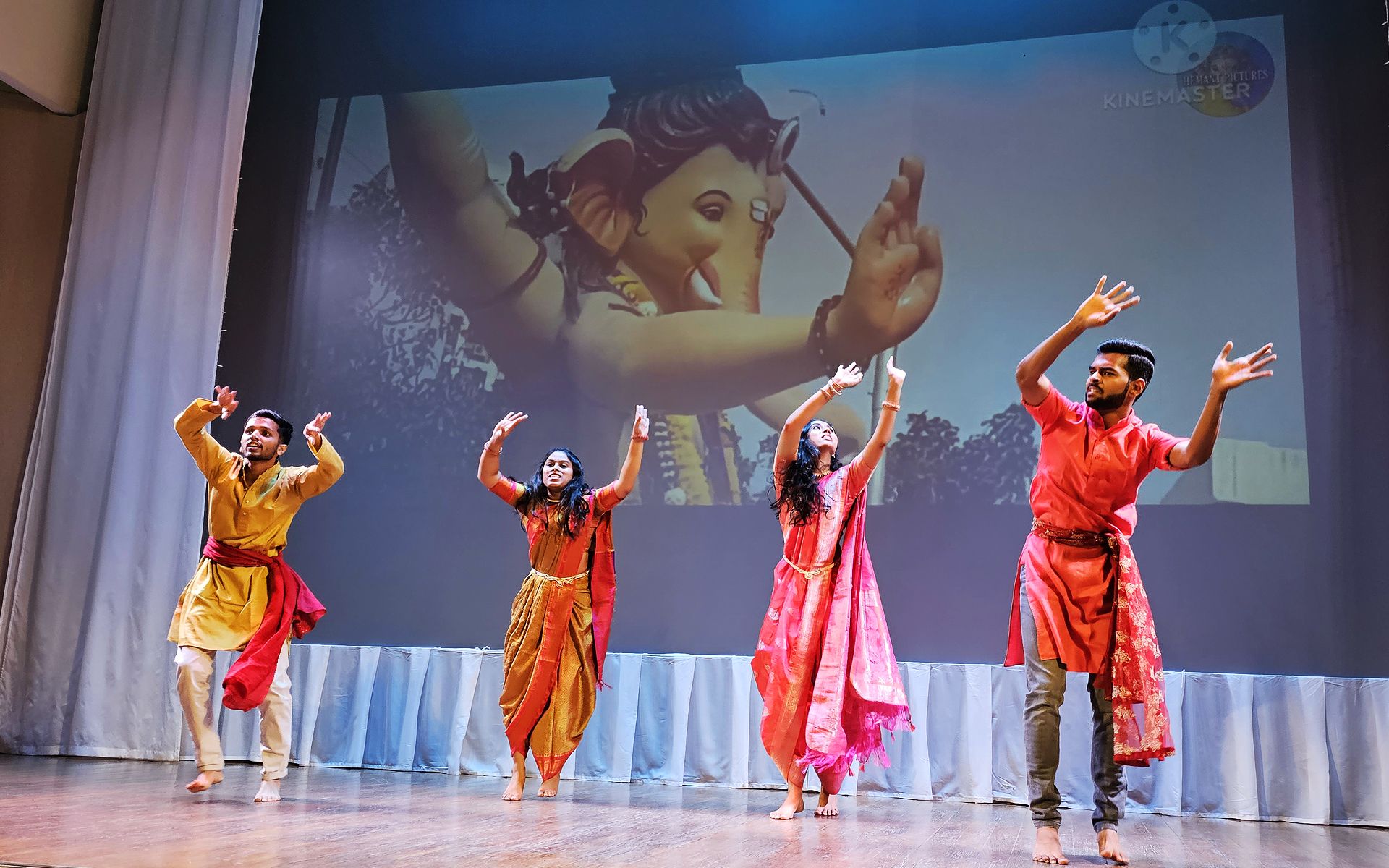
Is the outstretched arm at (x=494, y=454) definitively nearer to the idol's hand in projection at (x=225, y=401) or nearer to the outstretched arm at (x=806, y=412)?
the idol's hand in projection at (x=225, y=401)

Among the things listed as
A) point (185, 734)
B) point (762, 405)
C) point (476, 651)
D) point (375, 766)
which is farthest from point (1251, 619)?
point (185, 734)

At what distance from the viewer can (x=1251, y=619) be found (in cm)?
430

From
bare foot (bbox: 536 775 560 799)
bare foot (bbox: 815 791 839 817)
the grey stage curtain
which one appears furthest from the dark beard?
the grey stage curtain

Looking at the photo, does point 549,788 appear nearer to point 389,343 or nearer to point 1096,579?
point 1096,579

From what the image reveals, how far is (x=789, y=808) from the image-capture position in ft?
11.6

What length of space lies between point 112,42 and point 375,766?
12.7 ft

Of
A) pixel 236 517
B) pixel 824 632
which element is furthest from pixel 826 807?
pixel 236 517

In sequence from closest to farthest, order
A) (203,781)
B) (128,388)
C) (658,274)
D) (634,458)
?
(203,781)
(634,458)
(658,274)
(128,388)

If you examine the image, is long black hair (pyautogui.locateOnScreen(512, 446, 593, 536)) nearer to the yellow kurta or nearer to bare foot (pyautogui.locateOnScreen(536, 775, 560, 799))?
the yellow kurta

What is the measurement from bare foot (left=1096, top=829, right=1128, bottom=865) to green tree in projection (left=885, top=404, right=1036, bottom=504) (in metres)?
1.98

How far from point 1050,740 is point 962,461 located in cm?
202

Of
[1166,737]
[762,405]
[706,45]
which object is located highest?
[706,45]

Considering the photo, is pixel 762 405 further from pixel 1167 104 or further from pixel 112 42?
pixel 112 42

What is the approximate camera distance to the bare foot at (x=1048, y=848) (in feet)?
8.80
